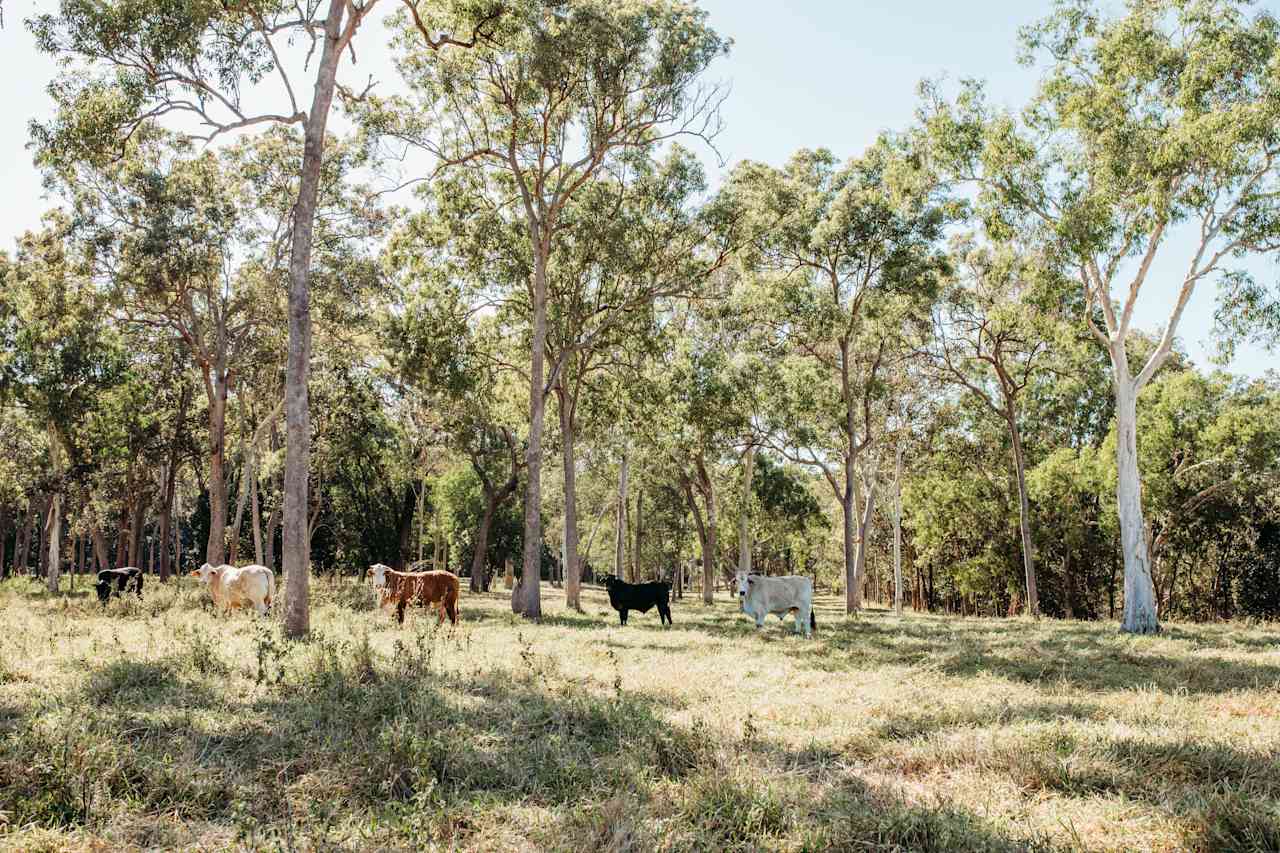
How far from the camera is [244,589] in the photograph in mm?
15195

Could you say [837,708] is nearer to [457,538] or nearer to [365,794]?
[365,794]

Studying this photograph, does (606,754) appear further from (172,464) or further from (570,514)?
(172,464)

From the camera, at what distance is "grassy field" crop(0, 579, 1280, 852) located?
4.27m

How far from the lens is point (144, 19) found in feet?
44.0

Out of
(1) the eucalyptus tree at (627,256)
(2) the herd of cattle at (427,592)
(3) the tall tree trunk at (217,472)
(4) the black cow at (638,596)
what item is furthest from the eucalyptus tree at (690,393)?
(3) the tall tree trunk at (217,472)

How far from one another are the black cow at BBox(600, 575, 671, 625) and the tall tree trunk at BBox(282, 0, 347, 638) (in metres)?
8.47

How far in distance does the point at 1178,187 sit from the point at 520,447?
982 inches

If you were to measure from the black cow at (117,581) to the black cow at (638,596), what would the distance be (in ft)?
35.9

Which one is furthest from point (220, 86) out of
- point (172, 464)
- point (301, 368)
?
point (172, 464)

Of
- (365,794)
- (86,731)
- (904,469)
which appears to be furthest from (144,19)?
(904,469)

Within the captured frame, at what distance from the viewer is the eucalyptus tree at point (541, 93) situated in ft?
57.6

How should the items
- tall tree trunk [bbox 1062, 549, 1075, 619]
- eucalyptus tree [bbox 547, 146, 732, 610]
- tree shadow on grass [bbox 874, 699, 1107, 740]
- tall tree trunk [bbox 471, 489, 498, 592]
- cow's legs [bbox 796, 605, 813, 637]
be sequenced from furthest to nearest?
tall tree trunk [bbox 1062, 549, 1075, 619]
tall tree trunk [bbox 471, 489, 498, 592]
eucalyptus tree [bbox 547, 146, 732, 610]
cow's legs [bbox 796, 605, 813, 637]
tree shadow on grass [bbox 874, 699, 1107, 740]

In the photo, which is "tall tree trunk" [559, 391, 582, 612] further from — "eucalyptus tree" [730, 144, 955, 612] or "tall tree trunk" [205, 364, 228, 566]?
"tall tree trunk" [205, 364, 228, 566]

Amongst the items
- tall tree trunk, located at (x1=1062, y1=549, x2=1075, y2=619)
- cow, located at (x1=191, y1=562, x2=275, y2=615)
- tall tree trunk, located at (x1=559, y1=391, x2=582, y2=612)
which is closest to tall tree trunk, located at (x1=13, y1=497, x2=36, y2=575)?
tall tree trunk, located at (x1=559, y1=391, x2=582, y2=612)
